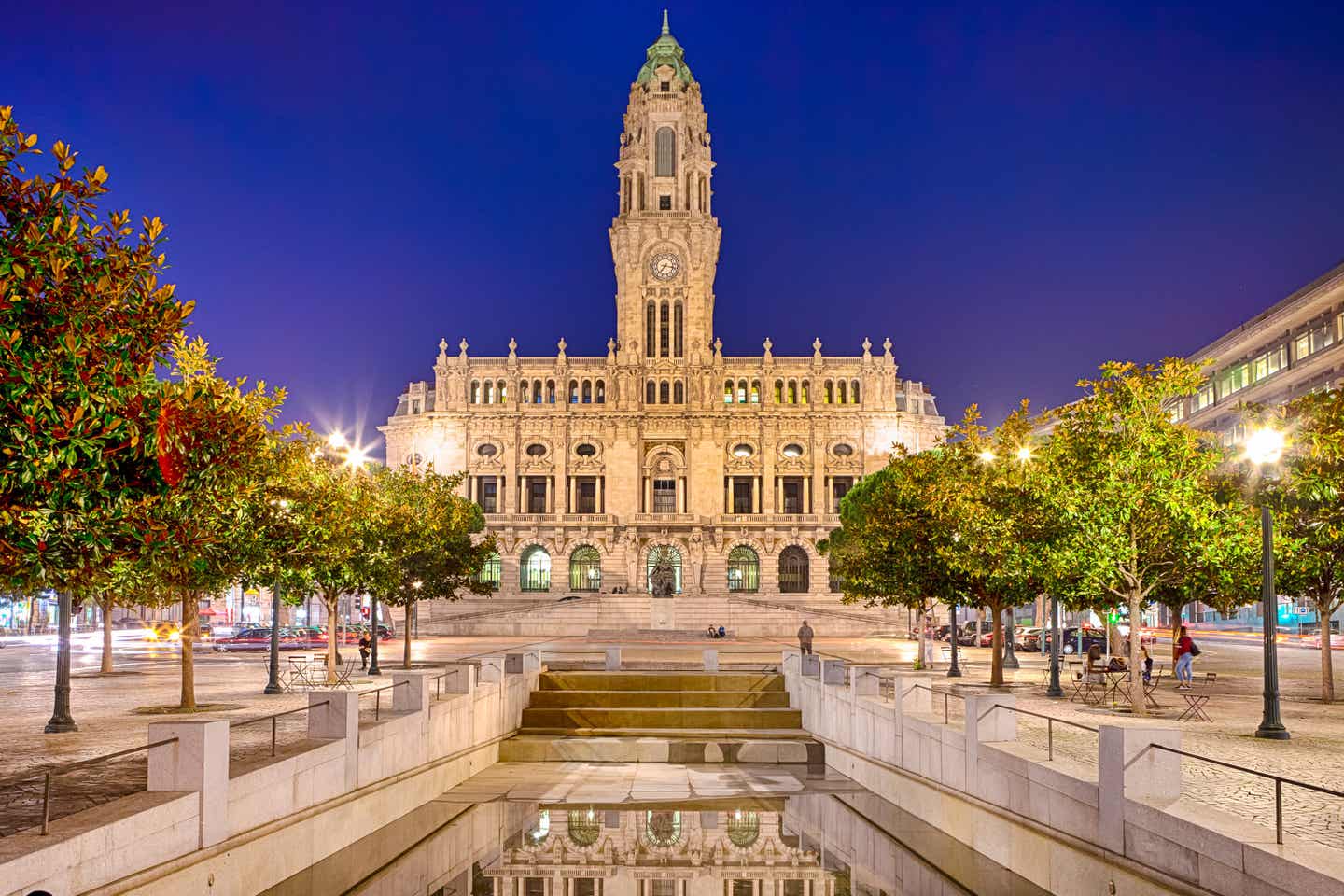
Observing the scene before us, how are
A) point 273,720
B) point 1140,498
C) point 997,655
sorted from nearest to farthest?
point 273,720, point 1140,498, point 997,655

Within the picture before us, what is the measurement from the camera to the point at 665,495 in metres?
101

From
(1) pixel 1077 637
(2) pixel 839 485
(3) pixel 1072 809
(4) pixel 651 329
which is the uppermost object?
(4) pixel 651 329

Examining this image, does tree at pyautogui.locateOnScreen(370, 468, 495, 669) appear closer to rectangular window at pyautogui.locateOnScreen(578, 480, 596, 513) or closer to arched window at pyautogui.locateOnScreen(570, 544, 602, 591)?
arched window at pyautogui.locateOnScreen(570, 544, 602, 591)

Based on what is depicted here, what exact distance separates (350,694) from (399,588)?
22.9 metres

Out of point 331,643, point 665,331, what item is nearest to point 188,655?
point 331,643

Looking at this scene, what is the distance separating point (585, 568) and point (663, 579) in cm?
903

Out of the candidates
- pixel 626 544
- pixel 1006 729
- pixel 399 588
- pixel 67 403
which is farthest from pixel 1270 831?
pixel 626 544

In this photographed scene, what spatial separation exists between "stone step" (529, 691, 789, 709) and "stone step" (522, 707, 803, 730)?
3.37ft

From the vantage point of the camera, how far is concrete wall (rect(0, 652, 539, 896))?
12211 millimetres

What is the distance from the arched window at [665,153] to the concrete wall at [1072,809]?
88.0 m

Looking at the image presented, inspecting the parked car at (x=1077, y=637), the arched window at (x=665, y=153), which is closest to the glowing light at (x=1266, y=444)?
the parked car at (x=1077, y=637)

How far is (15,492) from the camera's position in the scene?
40.4 ft

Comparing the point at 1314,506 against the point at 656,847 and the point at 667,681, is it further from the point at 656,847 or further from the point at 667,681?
the point at 656,847

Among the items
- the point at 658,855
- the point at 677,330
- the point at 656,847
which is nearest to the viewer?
the point at 658,855
